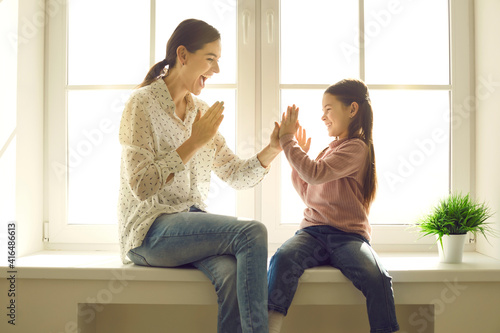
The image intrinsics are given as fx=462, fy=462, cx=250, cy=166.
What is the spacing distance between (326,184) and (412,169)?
48 cm

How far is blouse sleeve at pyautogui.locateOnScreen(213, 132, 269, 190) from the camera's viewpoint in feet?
5.49

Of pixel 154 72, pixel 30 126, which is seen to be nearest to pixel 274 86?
pixel 154 72

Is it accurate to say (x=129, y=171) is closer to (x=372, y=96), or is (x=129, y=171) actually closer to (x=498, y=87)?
(x=372, y=96)

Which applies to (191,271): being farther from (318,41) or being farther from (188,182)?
(318,41)

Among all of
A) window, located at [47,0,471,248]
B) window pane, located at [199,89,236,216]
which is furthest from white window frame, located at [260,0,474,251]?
window pane, located at [199,89,236,216]

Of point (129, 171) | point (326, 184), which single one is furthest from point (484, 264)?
point (129, 171)

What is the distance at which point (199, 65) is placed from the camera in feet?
5.16

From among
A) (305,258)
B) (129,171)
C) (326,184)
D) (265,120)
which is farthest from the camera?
(265,120)

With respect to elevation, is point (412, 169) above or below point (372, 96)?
below

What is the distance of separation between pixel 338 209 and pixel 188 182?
20.4 inches

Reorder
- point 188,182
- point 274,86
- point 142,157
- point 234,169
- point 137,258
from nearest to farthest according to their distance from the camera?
point 142,157
point 137,258
point 188,182
point 234,169
point 274,86

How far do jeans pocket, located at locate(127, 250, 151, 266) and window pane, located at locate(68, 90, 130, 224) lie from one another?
1.35 ft

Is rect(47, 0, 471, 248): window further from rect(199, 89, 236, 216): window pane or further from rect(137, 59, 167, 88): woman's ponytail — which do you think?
rect(137, 59, 167, 88): woman's ponytail

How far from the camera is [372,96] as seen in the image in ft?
6.10
